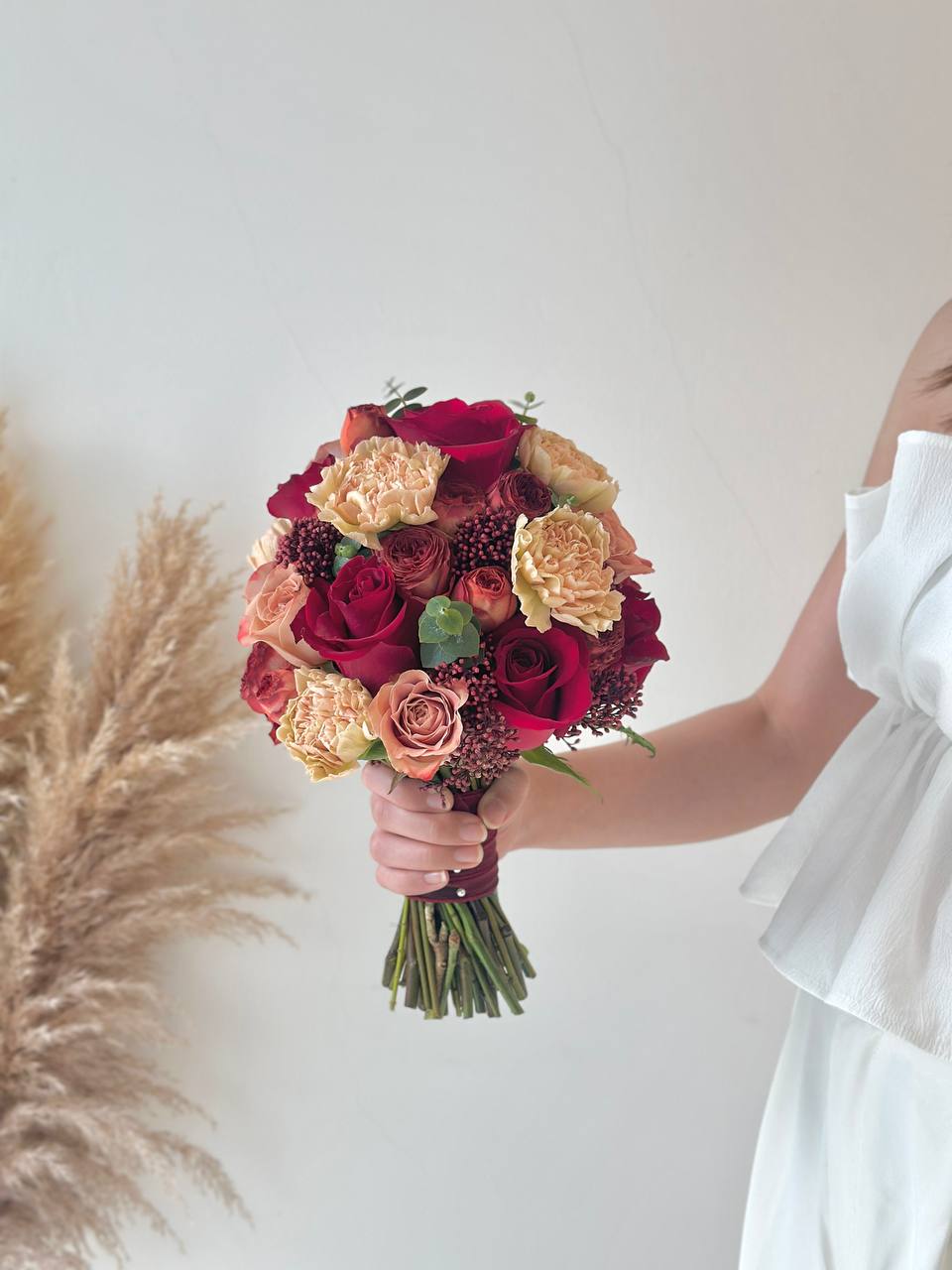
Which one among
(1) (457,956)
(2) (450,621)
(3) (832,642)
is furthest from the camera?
(3) (832,642)

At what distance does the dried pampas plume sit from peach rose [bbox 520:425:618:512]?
0.51 meters

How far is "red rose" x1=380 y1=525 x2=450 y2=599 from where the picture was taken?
679mm

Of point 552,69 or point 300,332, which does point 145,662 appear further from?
point 552,69

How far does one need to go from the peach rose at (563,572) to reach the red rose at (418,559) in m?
0.05

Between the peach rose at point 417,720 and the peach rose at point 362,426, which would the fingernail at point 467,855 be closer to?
the peach rose at point 417,720

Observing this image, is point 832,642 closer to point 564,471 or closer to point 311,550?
point 564,471

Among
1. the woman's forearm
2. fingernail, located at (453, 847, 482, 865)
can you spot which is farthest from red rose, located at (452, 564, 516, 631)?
the woman's forearm

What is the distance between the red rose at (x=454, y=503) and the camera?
71 centimetres

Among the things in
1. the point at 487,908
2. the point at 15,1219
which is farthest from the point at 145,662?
the point at 15,1219

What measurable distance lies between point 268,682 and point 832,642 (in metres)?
0.55

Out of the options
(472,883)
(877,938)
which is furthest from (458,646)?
(877,938)

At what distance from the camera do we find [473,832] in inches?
31.0

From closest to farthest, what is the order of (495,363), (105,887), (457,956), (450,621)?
(450,621)
(457,956)
(105,887)
(495,363)

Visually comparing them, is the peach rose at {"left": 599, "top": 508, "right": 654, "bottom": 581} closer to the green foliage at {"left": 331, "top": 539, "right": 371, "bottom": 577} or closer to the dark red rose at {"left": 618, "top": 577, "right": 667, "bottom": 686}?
the dark red rose at {"left": 618, "top": 577, "right": 667, "bottom": 686}
